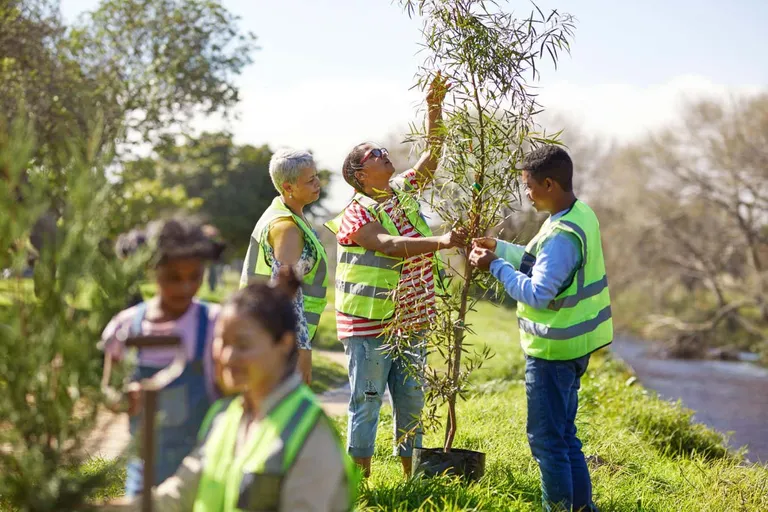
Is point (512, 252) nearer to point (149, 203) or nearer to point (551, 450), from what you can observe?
point (551, 450)

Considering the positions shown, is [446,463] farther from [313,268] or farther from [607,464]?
[607,464]

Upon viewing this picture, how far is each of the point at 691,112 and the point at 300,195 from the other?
3025 cm

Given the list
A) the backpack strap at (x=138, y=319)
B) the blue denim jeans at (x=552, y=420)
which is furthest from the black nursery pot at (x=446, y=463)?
the backpack strap at (x=138, y=319)

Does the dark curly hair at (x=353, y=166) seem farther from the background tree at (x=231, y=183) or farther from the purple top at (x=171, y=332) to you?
the background tree at (x=231, y=183)

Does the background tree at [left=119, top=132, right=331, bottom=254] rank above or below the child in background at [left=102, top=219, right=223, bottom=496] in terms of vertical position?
above

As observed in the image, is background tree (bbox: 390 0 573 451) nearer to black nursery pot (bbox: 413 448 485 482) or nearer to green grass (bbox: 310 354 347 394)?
black nursery pot (bbox: 413 448 485 482)

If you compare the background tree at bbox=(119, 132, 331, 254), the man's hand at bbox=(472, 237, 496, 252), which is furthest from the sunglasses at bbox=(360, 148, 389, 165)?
the background tree at bbox=(119, 132, 331, 254)

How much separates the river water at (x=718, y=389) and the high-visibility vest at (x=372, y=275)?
554cm

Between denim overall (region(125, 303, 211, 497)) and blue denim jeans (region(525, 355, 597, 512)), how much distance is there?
2.02m

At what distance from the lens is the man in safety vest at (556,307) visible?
170 inches

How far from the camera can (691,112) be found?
32.0 meters

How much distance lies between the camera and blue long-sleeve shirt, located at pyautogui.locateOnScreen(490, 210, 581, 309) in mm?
4223

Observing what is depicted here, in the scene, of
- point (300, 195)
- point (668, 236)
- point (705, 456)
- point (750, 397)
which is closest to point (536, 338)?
point (300, 195)

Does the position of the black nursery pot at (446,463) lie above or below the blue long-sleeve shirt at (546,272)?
below
